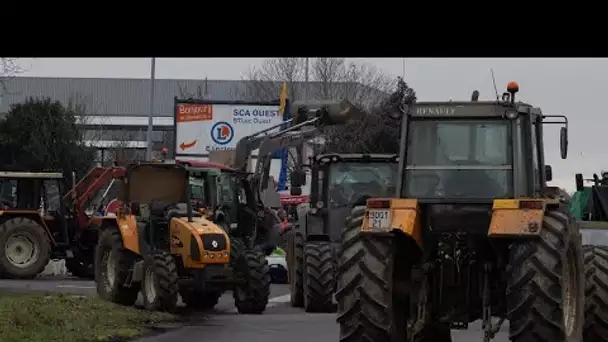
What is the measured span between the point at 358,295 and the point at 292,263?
356 inches

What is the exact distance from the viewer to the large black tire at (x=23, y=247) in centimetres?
2405

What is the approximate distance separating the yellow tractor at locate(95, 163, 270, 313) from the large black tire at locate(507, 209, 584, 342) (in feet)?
24.8

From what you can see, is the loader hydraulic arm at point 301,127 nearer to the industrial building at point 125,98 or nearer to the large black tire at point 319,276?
the large black tire at point 319,276

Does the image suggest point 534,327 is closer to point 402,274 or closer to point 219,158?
point 402,274

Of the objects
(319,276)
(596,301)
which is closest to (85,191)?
(319,276)

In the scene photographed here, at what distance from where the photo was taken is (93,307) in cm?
1623

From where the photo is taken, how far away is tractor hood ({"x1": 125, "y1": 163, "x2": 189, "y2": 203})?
18438mm

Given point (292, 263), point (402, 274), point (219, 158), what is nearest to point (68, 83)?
point (219, 158)

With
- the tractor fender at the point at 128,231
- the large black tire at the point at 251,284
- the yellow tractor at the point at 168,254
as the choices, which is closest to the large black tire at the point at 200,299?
the yellow tractor at the point at 168,254

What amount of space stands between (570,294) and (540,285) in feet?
3.14

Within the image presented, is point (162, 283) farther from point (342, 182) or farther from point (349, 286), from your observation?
point (349, 286)

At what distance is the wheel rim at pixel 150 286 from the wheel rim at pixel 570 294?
7707mm

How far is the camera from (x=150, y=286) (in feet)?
56.5
